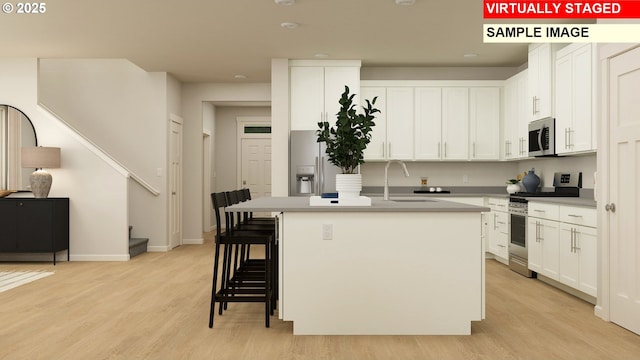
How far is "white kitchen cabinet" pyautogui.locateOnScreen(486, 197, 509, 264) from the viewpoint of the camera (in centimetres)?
612

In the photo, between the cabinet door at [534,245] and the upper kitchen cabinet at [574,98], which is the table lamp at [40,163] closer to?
the cabinet door at [534,245]

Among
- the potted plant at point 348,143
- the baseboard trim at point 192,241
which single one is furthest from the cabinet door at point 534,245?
the baseboard trim at point 192,241

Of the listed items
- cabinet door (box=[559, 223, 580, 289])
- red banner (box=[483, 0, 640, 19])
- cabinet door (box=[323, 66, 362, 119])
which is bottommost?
cabinet door (box=[559, 223, 580, 289])

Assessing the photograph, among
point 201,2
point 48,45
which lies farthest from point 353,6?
point 48,45

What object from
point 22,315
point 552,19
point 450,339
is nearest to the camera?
point 450,339

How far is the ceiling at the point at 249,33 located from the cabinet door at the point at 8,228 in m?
1.99

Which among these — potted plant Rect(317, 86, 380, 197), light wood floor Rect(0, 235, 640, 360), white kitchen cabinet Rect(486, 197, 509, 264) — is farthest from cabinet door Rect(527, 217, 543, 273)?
potted plant Rect(317, 86, 380, 197)

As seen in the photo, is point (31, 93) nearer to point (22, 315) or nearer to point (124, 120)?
point (124, 120)

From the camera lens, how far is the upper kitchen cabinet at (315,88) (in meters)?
6.81

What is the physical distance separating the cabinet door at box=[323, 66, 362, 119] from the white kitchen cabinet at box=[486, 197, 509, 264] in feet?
7.49

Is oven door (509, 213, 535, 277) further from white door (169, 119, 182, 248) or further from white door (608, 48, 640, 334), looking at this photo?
white door (169, 119, 182, 248)

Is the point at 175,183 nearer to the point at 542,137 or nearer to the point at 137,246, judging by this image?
the point at 137,246

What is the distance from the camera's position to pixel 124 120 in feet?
25.4

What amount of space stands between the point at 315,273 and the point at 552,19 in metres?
3.78
